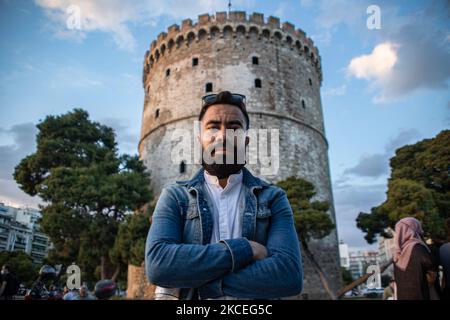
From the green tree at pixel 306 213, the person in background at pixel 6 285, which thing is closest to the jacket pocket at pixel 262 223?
the person in background at pixel 6 285

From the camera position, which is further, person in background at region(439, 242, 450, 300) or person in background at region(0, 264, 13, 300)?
person in background at region(0, 264, 13, 300)

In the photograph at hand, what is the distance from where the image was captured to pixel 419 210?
11.2 meters

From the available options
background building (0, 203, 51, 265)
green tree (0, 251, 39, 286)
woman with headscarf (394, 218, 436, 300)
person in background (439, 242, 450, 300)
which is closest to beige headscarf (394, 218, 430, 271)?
woman with headscarf (394, 218, 436, 300)

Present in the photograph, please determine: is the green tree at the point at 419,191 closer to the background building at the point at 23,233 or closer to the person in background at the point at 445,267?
the person in background at the point at 445,267

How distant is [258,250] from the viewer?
1193 mm

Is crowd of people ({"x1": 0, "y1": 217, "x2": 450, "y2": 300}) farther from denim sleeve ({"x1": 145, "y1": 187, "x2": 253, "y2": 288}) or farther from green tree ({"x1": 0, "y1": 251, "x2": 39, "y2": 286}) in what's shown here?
green tree ({"x1": 0, "y1": 251, "x2": 39, "y2": 286})

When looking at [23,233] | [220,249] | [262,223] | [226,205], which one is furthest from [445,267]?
[23,233]

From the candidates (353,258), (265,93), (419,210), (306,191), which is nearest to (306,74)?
(265,93)

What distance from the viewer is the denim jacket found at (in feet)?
3.67

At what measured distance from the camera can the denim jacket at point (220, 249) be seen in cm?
112

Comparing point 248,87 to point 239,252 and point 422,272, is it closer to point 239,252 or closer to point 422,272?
point 422,272

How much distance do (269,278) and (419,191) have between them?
12197mm

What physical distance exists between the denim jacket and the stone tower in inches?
544

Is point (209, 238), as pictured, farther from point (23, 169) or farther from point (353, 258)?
point (353, 258)
